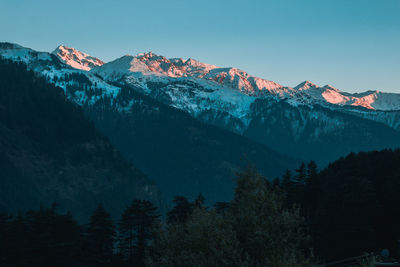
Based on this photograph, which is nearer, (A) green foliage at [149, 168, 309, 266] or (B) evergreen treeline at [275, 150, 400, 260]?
(A) green foliage at [149, 168, 309, 266]

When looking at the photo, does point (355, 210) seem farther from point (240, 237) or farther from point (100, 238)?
point (240, 237)

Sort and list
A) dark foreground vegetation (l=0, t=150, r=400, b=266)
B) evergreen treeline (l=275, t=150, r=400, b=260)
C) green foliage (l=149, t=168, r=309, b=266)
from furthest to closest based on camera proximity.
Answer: evergreen treeline (l=275, t=150, r=400, b=260)
dark foreground vegetation (l=0, t=150, r=400, b=266)
green foliage (l=149, t=168, r=309, b=266)

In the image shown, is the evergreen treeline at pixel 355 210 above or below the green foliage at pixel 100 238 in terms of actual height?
above

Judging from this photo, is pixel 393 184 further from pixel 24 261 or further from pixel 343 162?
pixel 24 261

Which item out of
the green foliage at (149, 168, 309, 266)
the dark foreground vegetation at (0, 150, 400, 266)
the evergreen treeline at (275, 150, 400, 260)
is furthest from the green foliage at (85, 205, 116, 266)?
the green foliage at (149, 168, 309, 266)

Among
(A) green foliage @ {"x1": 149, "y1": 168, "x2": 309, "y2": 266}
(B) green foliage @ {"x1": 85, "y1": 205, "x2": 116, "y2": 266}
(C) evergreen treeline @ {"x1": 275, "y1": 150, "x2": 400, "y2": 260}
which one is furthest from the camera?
(B) green foliage @ {"x1": 85, "y1": 205, "x2": 116, "y2": 266}

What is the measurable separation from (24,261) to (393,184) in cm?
5808

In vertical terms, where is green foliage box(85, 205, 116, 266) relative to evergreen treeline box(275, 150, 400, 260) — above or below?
below

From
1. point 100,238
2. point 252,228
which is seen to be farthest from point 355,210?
point 252,228

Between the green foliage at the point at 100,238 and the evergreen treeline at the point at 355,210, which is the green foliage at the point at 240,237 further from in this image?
the green foliage at the point at 100,238

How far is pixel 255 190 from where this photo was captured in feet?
168

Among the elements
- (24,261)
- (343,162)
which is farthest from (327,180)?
(24,261)

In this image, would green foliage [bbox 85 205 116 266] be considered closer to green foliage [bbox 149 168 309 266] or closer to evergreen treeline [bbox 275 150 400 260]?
evergreen treeline [bbox 275 150 400 260]

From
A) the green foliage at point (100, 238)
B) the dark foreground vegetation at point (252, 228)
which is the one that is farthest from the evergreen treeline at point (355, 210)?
the green foliage at point (100, 238)
